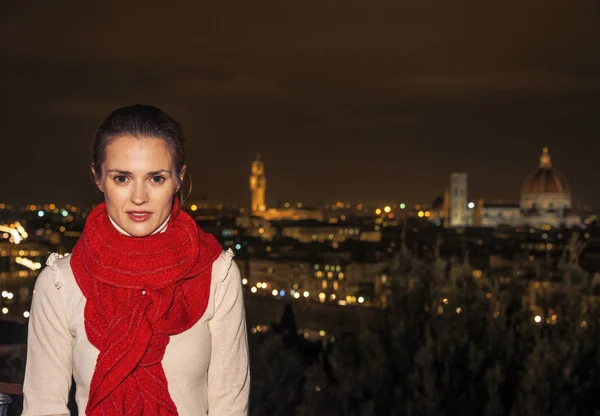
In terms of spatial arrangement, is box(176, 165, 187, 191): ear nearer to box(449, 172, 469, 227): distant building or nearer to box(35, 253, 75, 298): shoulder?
box(35, 253, 75, 298): shoulder

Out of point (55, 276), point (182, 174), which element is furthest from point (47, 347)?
point (182, 174)

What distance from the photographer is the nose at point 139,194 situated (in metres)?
1.30

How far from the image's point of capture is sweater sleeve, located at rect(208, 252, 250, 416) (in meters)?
1.32

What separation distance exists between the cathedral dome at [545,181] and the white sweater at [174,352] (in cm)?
7990

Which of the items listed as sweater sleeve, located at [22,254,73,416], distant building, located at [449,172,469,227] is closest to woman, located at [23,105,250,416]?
sweater sleeve, located at [22,254,73,416]

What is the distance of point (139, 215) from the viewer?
1.30m

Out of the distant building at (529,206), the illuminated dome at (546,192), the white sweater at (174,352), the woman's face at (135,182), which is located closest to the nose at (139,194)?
the woman's face at (135,182)

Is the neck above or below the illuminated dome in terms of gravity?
below

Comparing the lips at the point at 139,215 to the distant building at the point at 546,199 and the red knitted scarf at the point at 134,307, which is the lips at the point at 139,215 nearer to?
the red knitted scarf at the point at 134,307

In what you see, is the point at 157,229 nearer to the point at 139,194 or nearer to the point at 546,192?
the point at 139,194

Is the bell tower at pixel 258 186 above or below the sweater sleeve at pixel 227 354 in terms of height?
above

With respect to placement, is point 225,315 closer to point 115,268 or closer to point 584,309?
→ point 115,268

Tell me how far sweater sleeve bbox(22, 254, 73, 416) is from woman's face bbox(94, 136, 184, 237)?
0.39ft

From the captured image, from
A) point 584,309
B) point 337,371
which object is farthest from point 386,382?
point 584,309
